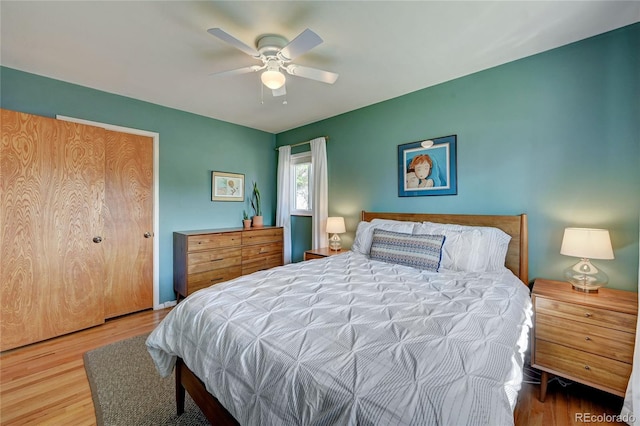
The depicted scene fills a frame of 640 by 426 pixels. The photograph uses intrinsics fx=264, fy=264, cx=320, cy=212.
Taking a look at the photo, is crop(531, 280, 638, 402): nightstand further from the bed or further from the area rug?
the area rug

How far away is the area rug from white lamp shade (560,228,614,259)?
2636mm

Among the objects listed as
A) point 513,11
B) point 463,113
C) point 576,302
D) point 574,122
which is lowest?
point 576,302

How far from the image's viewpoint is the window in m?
4.24

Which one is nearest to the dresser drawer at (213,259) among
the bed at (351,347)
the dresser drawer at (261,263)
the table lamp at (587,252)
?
the dresser drawer at (261,263)

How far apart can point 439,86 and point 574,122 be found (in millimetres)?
1202

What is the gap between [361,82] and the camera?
2748 millimetres

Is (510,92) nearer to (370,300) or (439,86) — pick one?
(439,86)

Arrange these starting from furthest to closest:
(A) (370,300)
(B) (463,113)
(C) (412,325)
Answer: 1. (B) (463,113)
2. (A) (370,300)
3. (C) (412,325)

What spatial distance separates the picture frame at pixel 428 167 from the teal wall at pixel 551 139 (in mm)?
70

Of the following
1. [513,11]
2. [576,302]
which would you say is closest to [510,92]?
[513,11]

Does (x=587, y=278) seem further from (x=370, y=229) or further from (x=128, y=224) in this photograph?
(x=128, y=224)

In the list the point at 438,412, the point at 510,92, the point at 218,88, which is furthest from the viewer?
the point at 218,88

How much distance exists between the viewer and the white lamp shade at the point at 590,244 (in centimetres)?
171

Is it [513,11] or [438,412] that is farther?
[513,11]
